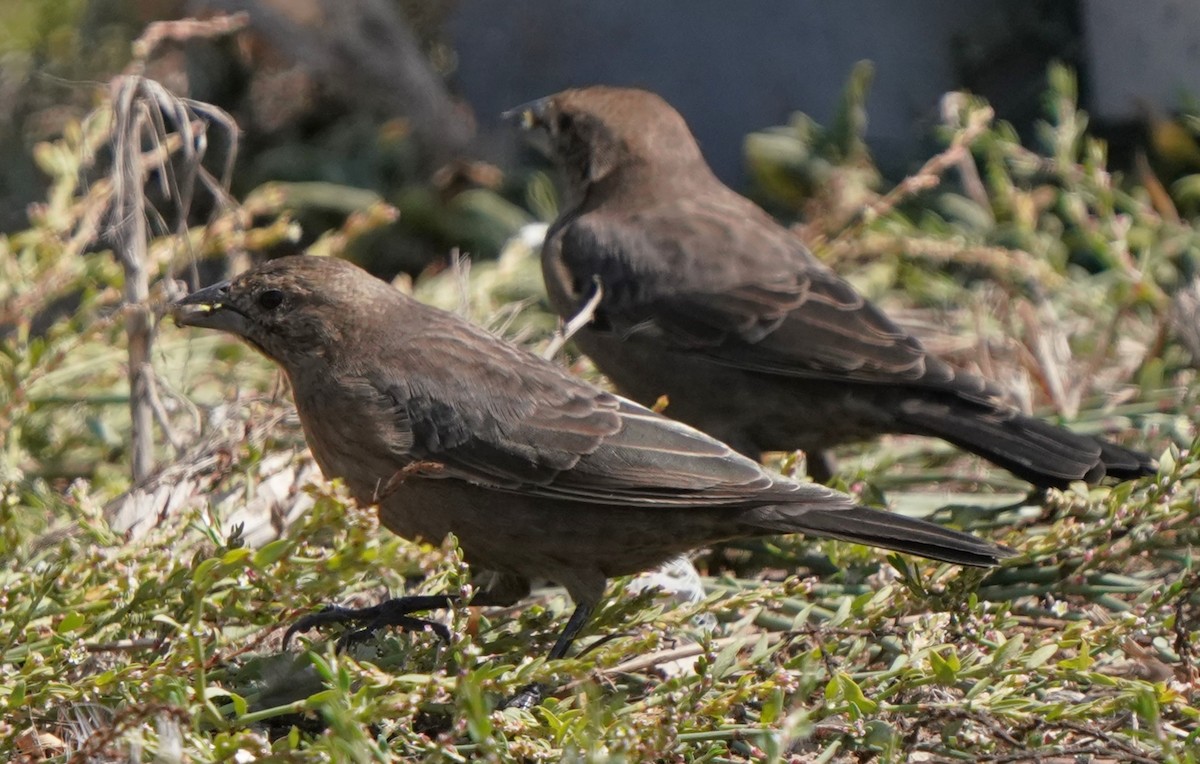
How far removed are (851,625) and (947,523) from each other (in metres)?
1.02

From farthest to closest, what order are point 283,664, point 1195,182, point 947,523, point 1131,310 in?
point 1195,182, point 1131,310, point 947,523, point 283,664

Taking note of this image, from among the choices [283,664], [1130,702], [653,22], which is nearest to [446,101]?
[653,22]

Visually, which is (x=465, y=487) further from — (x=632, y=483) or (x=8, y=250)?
(x=8, y=250)

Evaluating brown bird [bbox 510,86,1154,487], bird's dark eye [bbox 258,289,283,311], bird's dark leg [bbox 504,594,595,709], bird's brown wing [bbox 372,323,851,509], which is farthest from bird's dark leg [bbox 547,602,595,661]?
brown bird [bbox 510,86,1154,487]

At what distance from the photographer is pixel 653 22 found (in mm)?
8273

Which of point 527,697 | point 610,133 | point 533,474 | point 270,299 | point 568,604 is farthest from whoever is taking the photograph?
point 610,133

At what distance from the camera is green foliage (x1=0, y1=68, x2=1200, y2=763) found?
2.83 m

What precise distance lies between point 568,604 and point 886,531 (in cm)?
102

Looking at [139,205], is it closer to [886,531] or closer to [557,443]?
[557,443]

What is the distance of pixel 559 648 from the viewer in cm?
346

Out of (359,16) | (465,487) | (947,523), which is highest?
(359,16)

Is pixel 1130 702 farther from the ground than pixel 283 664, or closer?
farther from the ground

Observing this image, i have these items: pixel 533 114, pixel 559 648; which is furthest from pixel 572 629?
pixel 533 114

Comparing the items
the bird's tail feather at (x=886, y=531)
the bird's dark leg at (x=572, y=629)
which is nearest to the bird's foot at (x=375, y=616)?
the bird's dark leg at (x=572, y=629)
